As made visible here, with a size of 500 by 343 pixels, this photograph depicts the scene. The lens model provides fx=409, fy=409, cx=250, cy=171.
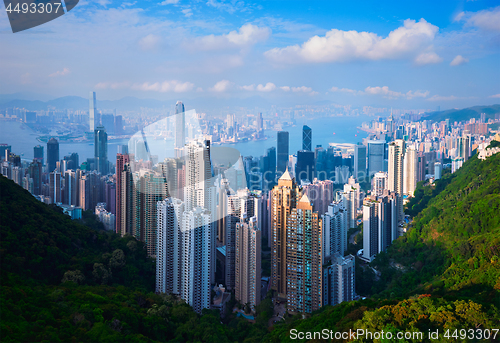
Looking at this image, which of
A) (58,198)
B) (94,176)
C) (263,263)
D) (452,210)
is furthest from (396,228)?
(58,198)

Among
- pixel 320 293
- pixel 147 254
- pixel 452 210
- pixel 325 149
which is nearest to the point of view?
pixel 320 293

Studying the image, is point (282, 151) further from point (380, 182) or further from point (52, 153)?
point (52, 153)

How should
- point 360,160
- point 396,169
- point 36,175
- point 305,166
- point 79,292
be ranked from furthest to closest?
point 360,160, point 396,169, point 305,166, point 36,175, point 79,292

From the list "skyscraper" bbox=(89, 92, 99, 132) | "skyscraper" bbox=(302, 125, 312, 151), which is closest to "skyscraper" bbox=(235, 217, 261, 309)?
"skyscraper" bbox=(89, 92, 99, 132)

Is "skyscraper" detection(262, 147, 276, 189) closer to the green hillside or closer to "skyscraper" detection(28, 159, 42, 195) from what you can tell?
the green hillside

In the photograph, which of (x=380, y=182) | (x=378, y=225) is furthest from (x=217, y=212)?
(x=380, y=182)

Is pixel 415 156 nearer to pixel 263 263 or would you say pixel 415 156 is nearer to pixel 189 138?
pixel 263 263
